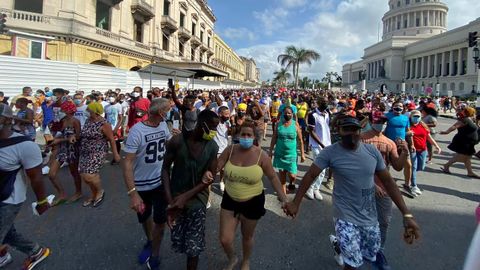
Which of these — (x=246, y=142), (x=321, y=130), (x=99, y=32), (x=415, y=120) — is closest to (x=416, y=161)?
(x=415, y=120)

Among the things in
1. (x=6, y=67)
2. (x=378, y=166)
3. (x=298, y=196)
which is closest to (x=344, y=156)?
(x=378, y=166)

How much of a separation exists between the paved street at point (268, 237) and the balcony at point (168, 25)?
98.7 feet

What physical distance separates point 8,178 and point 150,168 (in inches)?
46.7

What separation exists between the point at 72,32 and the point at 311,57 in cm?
3577

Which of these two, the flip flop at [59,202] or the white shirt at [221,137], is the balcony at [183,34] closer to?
the white shirt at [221,137]

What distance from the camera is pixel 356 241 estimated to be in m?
2.47

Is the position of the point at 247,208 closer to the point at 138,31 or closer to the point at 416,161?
the point at 416,161

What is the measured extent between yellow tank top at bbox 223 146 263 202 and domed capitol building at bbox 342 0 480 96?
62.6m

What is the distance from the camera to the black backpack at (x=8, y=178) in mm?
2520

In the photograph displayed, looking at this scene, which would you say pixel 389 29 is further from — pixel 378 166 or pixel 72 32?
pixel 378 166

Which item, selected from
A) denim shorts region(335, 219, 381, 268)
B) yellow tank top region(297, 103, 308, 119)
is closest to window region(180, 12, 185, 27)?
yellow tank top region(297, 103, 308, 119)

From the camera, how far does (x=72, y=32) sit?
19.3m

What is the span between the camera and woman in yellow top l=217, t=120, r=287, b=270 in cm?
278

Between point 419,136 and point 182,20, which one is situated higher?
→ point 182,20
